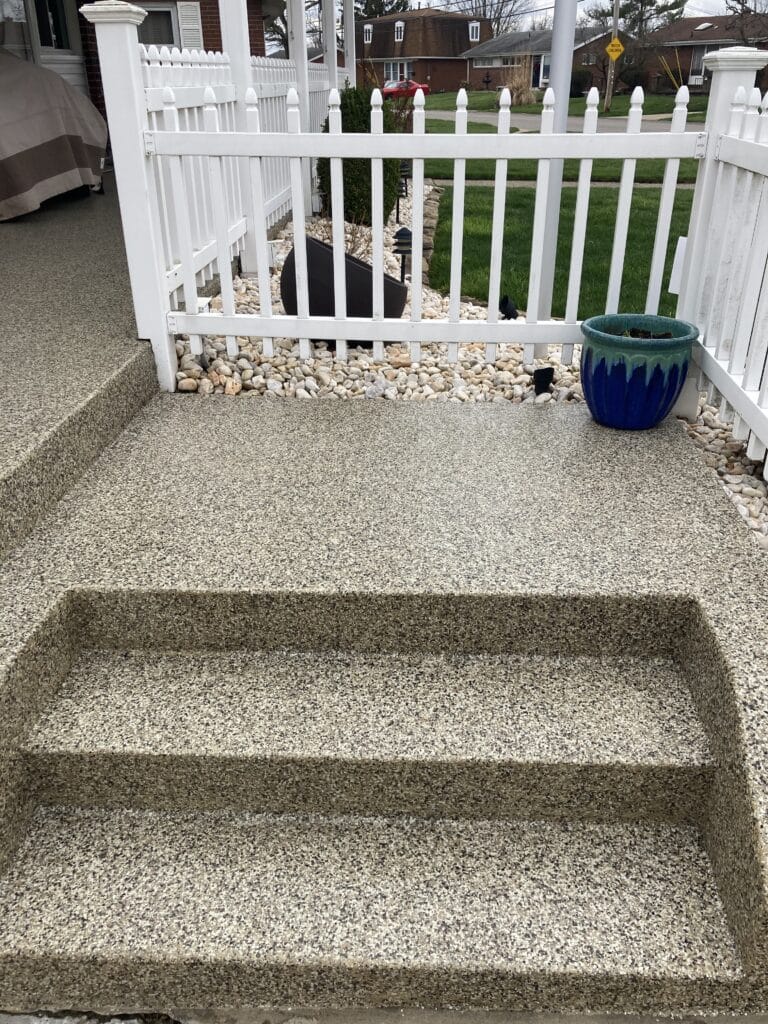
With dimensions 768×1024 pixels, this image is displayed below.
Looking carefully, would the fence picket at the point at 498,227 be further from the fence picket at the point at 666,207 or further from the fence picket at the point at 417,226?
the fence picket at the point at 666,207

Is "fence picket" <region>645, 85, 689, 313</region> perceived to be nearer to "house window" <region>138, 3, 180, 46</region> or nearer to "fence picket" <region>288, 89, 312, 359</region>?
"fence picket" <region>288, 89, 312, 359</region>

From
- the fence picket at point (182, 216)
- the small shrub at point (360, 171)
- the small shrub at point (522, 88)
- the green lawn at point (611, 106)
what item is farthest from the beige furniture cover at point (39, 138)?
the small shrub at point (522, 88)

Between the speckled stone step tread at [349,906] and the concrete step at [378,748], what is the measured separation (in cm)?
6

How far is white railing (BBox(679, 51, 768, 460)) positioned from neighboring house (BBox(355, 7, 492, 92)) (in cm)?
4344

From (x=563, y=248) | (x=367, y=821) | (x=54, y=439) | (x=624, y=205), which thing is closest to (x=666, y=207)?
(x=624, y=205)

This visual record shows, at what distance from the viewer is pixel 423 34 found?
44625 millimetres

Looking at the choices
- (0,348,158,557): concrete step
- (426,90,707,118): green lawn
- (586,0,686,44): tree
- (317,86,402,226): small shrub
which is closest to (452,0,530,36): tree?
(586,0,686,44): tree

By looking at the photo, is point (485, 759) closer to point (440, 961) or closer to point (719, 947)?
point (440, 961)

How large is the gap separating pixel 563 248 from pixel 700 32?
44.2 m

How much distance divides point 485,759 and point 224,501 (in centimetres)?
125

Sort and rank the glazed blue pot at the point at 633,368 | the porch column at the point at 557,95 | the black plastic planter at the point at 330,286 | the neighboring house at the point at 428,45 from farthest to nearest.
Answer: the neighboring house at the point at 428,45, the black plastic planter at the point at 330,286, the porch column at the point at 557,95, the glazed blue pot at the point at 633,368

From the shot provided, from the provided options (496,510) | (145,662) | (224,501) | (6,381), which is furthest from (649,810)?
(6,381)

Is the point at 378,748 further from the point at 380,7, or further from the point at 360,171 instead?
the point at 380,7

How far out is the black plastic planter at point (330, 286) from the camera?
409 cm
